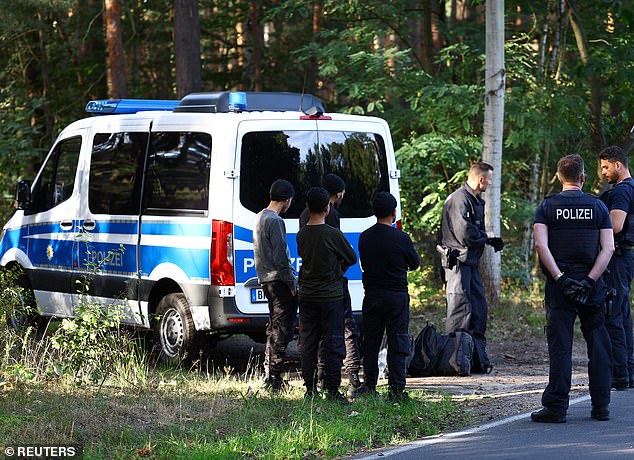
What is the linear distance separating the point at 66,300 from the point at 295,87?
13.2 metres

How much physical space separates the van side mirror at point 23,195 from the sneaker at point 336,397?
5.01 meters

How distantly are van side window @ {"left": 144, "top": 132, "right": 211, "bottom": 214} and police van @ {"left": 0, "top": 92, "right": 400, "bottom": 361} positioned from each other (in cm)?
1

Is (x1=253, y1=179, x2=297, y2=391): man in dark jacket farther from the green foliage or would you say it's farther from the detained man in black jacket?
the green foliage

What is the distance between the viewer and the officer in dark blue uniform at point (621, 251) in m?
8.88

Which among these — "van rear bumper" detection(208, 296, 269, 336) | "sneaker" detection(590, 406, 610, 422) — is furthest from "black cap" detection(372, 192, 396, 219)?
"sneaker" detection(590, 406, 610, 422)

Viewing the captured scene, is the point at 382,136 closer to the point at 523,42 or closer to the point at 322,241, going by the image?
the point at 322,241

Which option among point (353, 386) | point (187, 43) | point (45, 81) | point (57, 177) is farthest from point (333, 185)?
point (45, 81)

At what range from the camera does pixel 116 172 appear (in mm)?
10328

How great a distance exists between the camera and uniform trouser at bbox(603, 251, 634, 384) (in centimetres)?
871

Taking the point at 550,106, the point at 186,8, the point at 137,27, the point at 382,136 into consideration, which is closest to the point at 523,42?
the point at 550,106

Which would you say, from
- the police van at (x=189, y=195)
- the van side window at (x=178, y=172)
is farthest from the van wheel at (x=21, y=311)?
the van side window at (x=178, y=172)

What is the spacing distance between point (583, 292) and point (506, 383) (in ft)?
7.41

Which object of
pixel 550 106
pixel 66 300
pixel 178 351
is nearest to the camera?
pixel 178 351

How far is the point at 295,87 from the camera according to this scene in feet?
76.5
